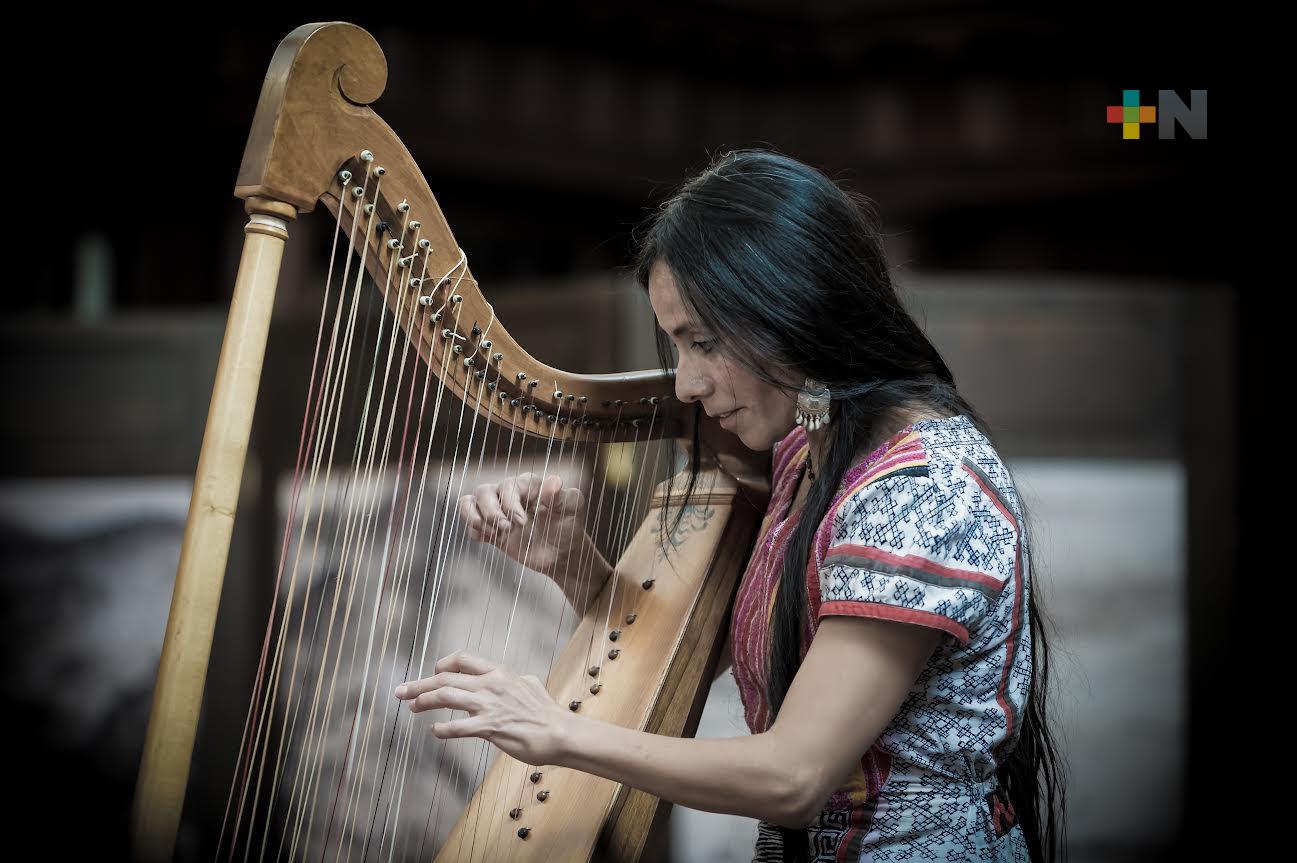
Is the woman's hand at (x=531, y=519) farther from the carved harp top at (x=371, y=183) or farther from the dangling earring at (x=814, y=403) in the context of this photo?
the dangling earring at (x=814, y=403)

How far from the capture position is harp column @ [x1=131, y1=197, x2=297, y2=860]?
0.86 metres

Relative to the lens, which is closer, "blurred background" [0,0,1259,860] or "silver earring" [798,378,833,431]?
"silver earring" [798,378,833,431]

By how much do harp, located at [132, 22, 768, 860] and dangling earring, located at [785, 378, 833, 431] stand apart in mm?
306

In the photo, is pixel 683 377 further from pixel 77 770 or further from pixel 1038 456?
pixel 77 770

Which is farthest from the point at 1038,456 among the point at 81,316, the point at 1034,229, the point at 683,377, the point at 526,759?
the point at 81,316

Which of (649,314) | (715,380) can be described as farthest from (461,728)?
(649,314)

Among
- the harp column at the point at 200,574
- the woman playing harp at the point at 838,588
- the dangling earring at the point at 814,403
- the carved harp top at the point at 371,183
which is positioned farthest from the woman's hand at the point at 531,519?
the harp column at the point at 200,574

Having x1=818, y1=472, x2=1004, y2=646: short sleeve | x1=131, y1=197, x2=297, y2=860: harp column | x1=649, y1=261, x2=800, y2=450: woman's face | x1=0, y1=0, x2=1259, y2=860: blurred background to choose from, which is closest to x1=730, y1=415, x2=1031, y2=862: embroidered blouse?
x1=818, y1=472, x2=1004, y2=646: short sleeve

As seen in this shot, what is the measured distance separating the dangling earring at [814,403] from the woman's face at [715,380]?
17mm

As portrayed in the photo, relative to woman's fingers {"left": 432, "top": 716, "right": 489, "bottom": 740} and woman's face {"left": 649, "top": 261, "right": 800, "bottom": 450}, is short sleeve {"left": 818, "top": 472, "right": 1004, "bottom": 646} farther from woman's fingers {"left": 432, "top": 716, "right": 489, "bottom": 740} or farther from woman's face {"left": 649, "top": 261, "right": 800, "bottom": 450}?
woman's fingers {"left": 432, "top": 716, "right": 489, "bottom": 740}

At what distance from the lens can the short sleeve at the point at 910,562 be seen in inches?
42.3

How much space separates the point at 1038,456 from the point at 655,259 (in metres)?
2.38

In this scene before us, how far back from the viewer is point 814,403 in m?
1.24

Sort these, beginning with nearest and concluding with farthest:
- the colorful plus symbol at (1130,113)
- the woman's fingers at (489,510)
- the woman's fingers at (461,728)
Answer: the woman's fingers at (461,728)
the woman's fingers at (489,510)
the colorful plus symbol at (1130,113)
